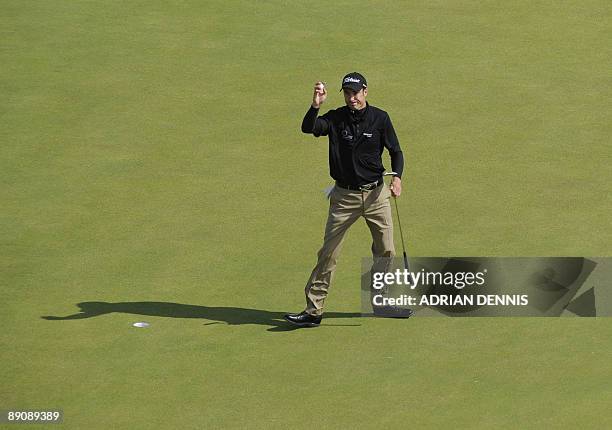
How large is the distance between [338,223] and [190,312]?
1945mm

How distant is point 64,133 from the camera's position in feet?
63.6

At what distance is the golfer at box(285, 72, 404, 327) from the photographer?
13727 millimetres

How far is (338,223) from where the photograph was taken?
13.9m

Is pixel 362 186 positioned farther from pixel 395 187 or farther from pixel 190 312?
pixel 190 312

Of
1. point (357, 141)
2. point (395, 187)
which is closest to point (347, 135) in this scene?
point (357, 141)

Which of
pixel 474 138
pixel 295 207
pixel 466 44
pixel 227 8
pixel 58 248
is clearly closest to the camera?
pixel 58 248

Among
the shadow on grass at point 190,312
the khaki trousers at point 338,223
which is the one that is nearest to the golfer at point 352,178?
the khaki trousers at point 338,223

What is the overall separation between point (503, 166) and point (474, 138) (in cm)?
104

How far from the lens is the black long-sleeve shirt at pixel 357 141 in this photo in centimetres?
1372

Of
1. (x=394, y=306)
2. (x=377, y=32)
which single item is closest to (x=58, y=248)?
(x=394, y=306)

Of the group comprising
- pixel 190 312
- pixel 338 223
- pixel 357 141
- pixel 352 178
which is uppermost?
pixel 357 141

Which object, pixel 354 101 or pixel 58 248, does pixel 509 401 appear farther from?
pixel 58 248

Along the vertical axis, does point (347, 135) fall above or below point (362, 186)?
above

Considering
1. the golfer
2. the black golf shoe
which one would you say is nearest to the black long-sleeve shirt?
the golfer
